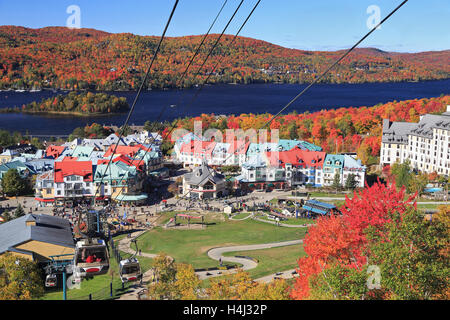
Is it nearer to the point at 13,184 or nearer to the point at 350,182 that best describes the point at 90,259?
the point at 13,184

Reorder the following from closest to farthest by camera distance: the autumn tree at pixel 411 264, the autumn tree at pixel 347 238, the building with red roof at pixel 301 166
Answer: the autumn tree at pixel 411 264, the autumn tree at pixel 347 238, the building with red roof at pixel 301 166

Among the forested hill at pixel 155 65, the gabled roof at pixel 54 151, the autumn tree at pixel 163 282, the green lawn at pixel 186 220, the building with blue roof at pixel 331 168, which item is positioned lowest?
the green lawn at pixel 186 220

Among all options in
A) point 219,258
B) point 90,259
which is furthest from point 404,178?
point 90,259

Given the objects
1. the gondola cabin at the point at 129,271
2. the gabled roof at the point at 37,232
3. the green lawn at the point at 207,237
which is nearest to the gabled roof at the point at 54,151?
the gabled roof at the point at 37,232

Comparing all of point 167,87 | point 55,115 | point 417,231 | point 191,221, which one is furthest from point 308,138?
point 167,87

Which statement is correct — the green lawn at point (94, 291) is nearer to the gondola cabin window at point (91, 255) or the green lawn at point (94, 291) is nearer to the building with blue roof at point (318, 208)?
the gondola cabin window at point (91, 255)

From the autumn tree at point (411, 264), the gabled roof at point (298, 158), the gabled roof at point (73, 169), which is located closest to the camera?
the autumn tree at point (411, 264)

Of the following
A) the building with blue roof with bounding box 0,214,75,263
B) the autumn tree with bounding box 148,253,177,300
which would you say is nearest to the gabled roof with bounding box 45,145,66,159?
the building with blue roof with bounding box 0,214,75,263
